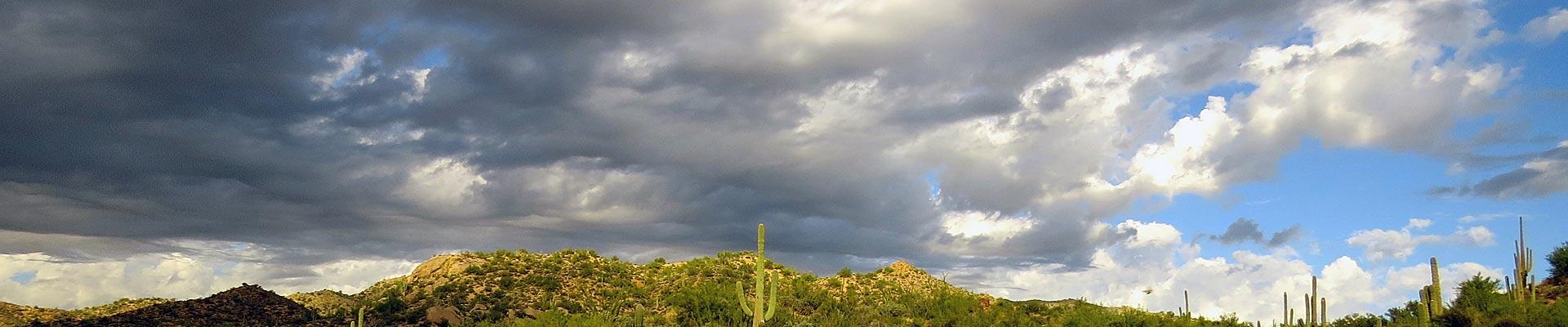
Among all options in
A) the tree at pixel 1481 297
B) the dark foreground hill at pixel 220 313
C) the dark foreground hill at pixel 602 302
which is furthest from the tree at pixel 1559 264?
the dark foreground hill at pixel 220 313

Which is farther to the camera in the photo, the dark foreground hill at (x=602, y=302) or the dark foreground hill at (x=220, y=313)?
the dark foreground hill at (x=602, y=302)

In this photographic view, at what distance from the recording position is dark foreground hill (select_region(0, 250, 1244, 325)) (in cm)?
4159

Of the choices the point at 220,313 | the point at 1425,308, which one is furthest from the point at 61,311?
the point at 1425,308

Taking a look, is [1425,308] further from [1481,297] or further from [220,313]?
[220,313]

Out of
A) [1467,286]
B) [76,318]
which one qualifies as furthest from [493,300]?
[1467,286]

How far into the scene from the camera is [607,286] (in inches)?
1986

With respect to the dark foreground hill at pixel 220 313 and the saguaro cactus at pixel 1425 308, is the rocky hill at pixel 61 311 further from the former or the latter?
the saguaro cactus at pixel 1425 308

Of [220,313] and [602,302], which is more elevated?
[602,302]

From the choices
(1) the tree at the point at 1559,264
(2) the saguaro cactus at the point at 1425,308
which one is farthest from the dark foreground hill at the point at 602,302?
(1) the tree at the point at 1559,264

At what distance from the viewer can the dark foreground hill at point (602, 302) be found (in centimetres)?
4159

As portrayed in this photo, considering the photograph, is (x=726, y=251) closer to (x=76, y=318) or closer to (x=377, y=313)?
(x=377, y=313)

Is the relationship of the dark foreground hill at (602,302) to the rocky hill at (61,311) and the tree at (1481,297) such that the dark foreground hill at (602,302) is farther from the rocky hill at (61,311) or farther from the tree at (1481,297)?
the tree at (1481,297)

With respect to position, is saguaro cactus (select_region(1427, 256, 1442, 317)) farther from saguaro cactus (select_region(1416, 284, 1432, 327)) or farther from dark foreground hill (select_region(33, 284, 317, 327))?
dark foreground hill (select_region(33, 284, 317, 327))

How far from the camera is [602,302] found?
156 ft
